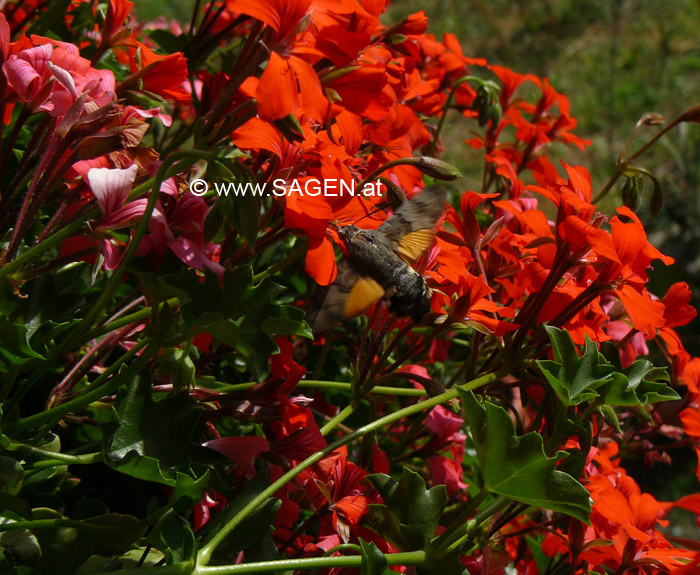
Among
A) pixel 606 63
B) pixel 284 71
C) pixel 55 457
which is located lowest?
pixel 606 63

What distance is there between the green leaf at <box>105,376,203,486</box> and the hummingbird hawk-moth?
17cm

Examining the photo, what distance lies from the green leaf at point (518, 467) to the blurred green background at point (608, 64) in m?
3.41

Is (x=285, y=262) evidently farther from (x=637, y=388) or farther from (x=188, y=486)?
(x=637, y=388)

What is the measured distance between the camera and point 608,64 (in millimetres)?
5254

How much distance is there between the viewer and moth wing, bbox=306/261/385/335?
0.83 metres

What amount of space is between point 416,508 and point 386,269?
0.86 feet

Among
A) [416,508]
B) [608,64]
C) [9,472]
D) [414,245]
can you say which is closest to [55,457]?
[9,472]

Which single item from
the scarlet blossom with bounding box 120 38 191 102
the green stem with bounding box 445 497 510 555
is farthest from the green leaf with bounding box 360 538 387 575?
the scarlet blossom with bounding box 120 38 191 102

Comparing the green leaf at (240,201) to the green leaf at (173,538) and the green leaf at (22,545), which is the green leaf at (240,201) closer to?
the green leaf at (173,538)

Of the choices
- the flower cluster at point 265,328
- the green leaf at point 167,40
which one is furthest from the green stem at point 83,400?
the green leaf at point 167,40

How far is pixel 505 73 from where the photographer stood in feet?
5.49

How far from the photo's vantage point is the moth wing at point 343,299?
0.83 metres

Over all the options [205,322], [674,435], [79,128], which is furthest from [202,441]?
[674,435]

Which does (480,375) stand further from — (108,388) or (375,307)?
(108,388)
